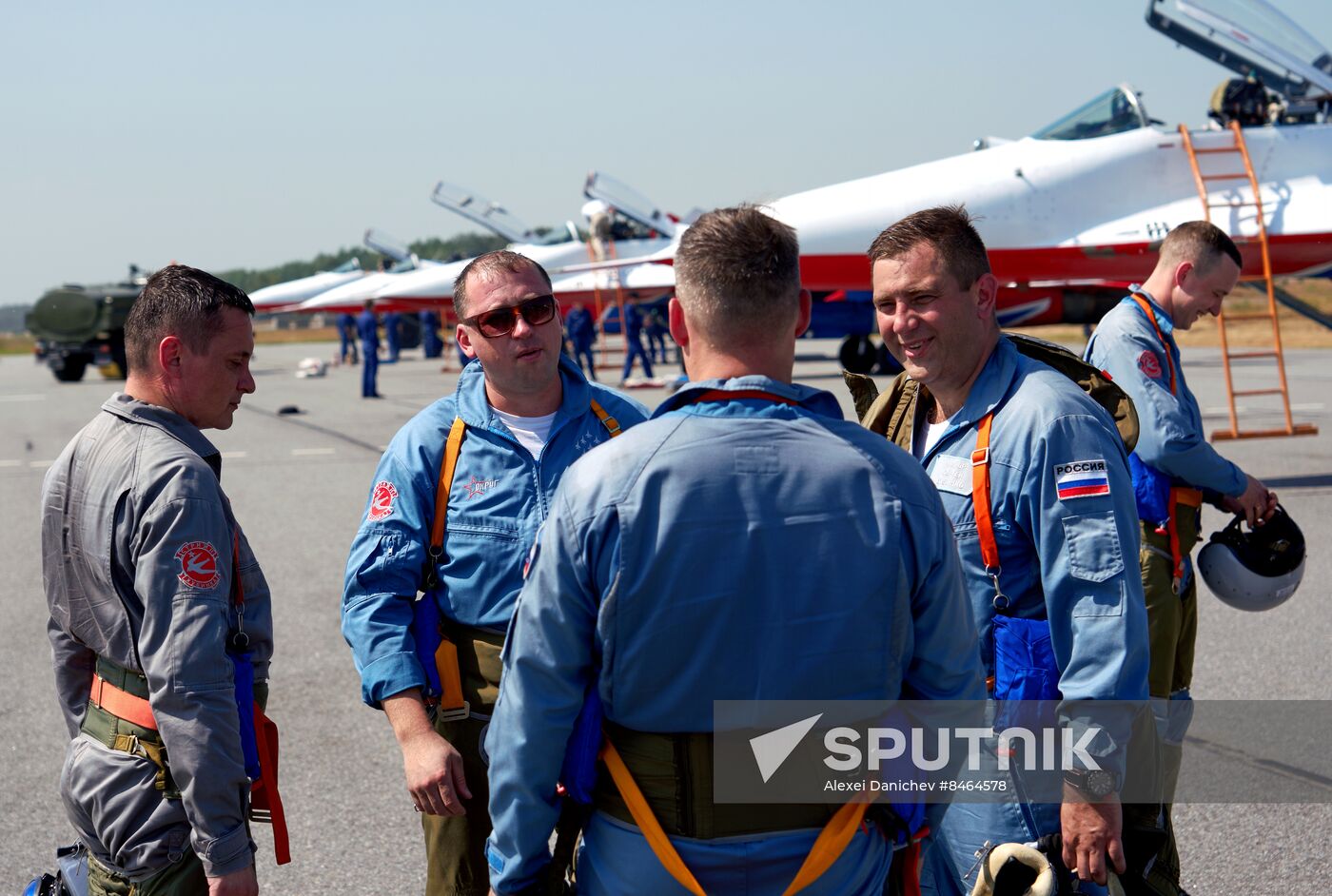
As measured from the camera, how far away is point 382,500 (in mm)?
2889

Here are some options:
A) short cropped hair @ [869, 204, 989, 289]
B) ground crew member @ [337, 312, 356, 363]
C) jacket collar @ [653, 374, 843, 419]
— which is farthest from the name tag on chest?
ground crew member @ [337, 312, 356, 363]

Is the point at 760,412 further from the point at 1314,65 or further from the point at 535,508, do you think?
the point at 1314,65

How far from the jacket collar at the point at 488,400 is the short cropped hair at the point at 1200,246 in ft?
8.00

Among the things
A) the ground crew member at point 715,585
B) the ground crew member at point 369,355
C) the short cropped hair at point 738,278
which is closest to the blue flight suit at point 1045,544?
the ground crew member at point 715,585

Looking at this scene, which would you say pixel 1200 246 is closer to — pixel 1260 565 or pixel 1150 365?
pixel 1150 365

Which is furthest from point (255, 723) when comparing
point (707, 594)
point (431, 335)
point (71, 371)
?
point (431, 335)

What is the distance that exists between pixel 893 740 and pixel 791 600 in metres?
0.33

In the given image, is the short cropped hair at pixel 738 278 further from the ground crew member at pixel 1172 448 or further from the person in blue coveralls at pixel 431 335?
the person in blue coveralls at pixel 431 335

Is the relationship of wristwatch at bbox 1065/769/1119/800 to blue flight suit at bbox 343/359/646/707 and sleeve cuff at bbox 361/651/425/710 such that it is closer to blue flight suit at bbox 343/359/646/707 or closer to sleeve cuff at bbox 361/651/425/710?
blue flight suit at bbox 343/359/646/707

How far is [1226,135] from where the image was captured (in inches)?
504

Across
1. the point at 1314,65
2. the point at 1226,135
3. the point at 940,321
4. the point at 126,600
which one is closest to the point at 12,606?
the point at 126,600

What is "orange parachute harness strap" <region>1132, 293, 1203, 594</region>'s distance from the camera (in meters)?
3.91

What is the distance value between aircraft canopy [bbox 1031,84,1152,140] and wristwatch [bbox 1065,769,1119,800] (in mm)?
12011

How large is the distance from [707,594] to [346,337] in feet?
140
